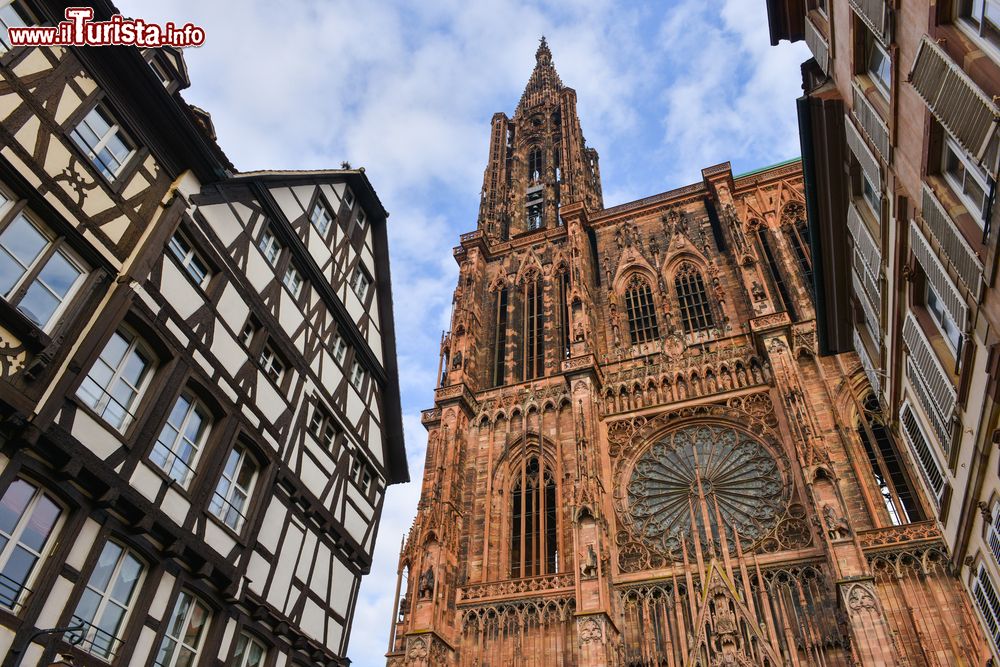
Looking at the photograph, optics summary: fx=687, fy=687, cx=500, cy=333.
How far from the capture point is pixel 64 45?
888 cm

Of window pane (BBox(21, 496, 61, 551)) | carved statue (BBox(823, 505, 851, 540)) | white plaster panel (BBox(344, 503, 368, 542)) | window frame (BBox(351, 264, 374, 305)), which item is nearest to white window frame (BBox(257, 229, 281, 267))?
window frame (BBox(351, 264, 374, 305))

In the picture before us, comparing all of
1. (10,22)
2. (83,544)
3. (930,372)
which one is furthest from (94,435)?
(930,372)

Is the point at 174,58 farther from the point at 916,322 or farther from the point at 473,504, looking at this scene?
the point at 473,504

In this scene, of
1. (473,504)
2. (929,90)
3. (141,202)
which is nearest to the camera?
(929,90)

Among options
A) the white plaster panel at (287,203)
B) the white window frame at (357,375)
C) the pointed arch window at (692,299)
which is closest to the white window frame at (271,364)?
the white window frame at (357,375)

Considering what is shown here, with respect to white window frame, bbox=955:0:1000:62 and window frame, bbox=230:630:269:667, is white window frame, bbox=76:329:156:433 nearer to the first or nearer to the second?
window frame, bbox=230:630:269:667

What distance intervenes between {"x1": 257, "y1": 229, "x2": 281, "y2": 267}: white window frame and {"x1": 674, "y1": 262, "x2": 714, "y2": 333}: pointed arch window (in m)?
17.9

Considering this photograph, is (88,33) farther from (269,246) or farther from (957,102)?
(957,102)

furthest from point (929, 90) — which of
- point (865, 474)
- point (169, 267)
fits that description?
point (865, 474)

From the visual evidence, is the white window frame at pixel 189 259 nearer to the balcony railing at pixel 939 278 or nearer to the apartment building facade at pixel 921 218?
the apartment building facade at pixel 921 218

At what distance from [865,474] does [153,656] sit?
18.5 meters

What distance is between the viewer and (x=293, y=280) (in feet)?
45.5

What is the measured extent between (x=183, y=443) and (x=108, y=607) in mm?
2390

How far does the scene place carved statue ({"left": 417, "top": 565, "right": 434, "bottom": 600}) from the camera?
2109cm
